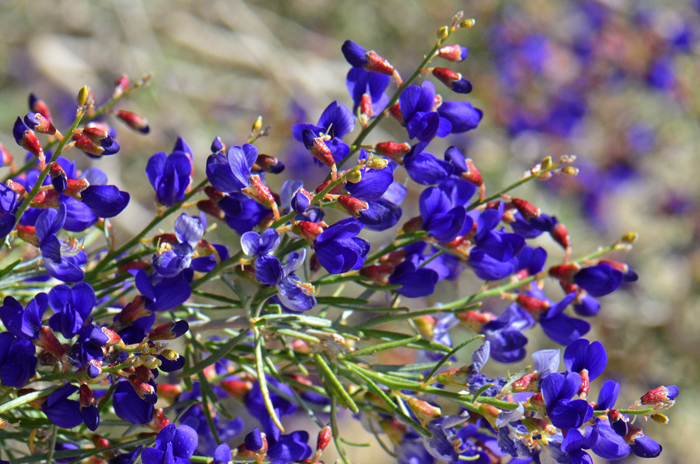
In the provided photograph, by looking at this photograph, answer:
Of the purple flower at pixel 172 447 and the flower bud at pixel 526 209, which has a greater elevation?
the flower bud at pixel 526 209

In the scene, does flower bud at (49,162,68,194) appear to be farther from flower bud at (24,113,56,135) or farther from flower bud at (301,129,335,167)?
flower bud at (301,129,335,167)

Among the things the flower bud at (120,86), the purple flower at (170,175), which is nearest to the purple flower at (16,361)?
the purple flower at (170,175)

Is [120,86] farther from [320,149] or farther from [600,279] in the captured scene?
[600,279]

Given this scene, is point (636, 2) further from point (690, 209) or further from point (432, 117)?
point (432, 117)

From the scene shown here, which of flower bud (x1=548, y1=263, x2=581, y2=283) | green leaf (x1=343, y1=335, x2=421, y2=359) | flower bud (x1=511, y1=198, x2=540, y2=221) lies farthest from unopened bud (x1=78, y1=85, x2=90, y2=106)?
flower bud (x1=548, y1=263, x2=581, y2=283)

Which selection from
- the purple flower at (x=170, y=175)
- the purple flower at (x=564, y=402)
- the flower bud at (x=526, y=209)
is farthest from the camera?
the flower bud at (x=526, y=209)

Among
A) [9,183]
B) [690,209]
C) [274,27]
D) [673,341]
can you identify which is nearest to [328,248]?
[9,183]

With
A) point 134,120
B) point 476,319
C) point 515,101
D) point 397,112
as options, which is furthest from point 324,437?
point 515,101

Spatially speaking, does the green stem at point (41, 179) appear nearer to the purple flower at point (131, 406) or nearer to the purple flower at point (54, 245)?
the purple flower at point (54, 245)
